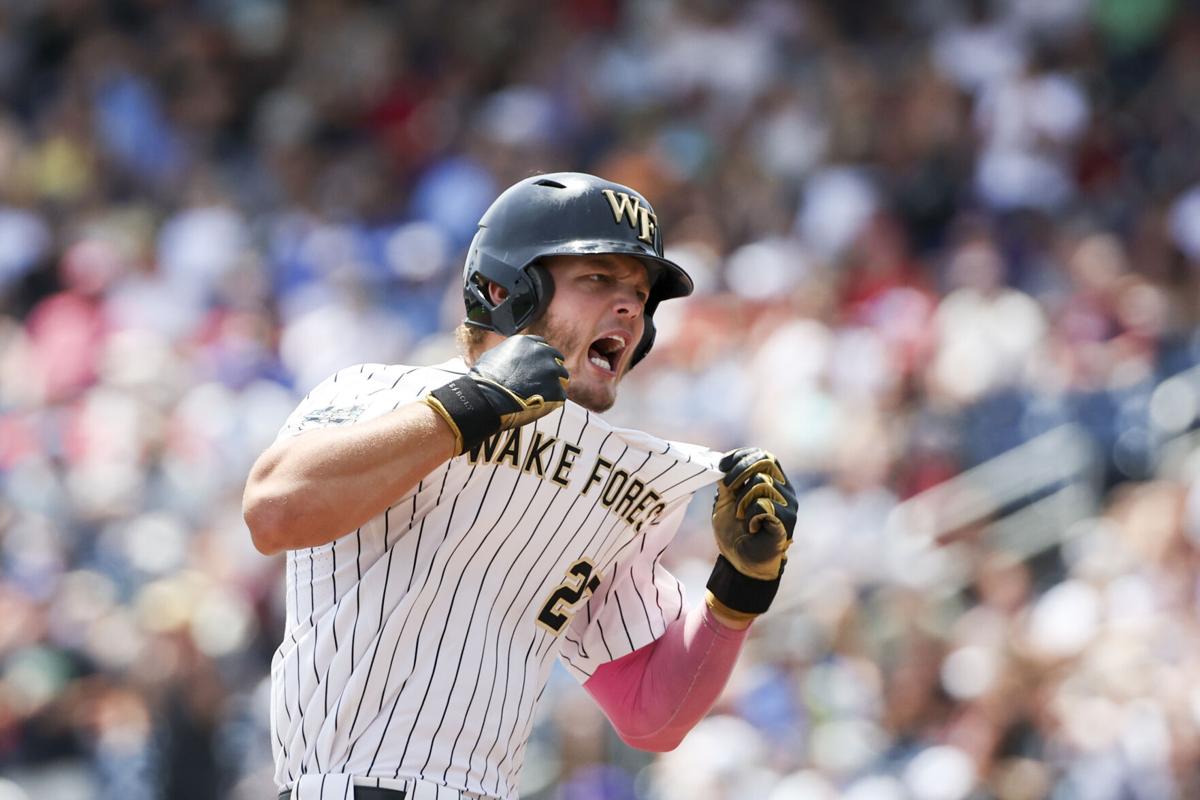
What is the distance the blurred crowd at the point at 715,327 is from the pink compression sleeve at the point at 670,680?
3.66 metres

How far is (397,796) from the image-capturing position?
10.6 ft

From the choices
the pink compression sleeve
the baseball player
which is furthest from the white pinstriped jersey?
the pink compression sleeve

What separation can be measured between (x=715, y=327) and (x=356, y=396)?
641 centimetres

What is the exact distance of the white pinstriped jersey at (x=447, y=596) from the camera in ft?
10.8

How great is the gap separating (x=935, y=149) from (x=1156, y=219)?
5.06 feet

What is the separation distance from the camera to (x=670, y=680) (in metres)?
3.86

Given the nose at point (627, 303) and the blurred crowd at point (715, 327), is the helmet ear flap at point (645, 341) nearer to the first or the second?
the nose at point (627, 303)

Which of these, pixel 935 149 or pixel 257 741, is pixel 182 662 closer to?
pixel 257 741

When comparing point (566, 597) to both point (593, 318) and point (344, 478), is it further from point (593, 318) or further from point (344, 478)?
point (344, 478)

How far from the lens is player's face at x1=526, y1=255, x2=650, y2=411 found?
3.63m

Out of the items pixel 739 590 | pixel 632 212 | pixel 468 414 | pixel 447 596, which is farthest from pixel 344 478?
pixel 739 590

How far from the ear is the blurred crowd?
426cm

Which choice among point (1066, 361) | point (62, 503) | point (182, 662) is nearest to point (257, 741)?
point (182, 662)

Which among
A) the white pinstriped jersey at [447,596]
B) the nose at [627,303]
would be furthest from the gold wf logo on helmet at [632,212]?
the white pinstriped jersey at [447,596]
